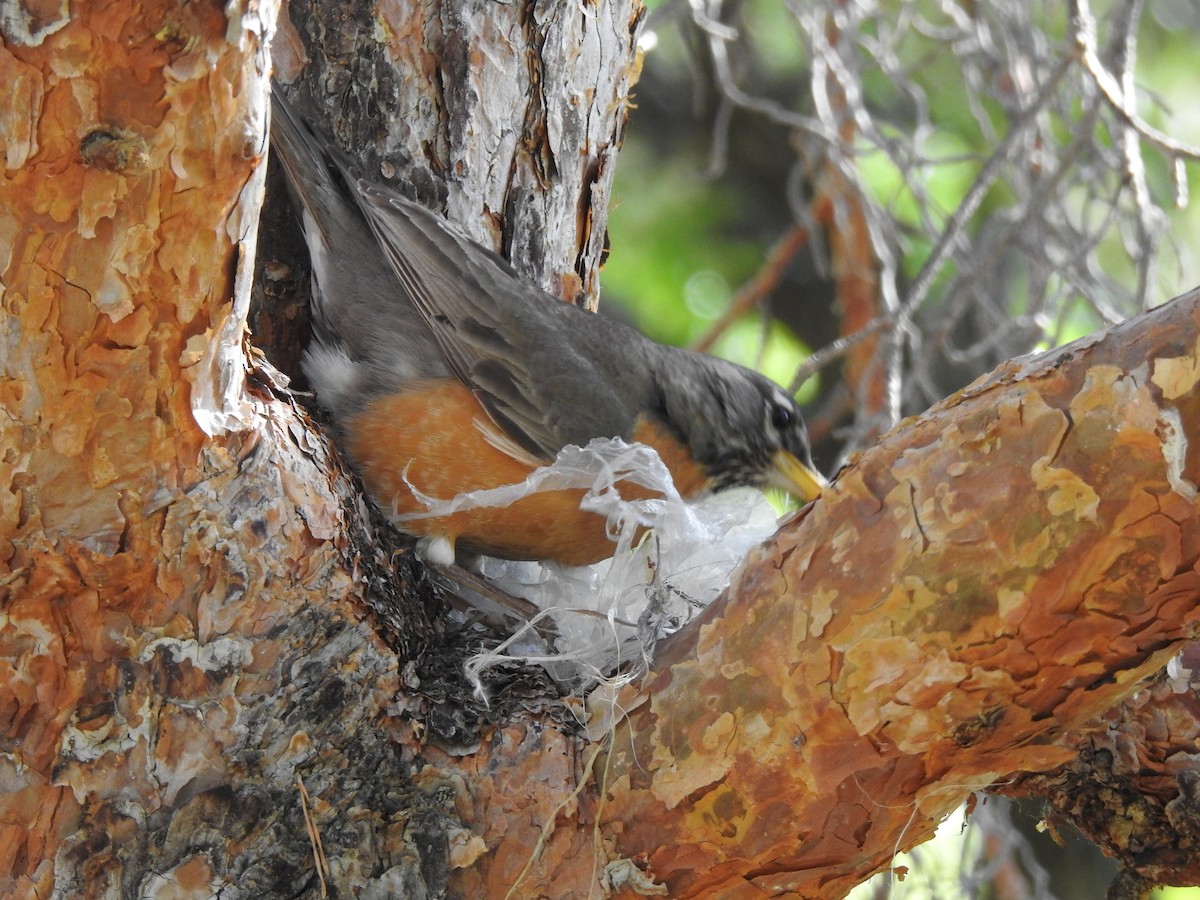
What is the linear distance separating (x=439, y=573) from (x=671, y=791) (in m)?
1.02

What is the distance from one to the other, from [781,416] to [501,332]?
83cm

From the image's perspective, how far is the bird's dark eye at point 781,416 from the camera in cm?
336

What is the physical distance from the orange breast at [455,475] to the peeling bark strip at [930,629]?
0.97 meters

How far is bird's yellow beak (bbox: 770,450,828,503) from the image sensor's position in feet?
11.1

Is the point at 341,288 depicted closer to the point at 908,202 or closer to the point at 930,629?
the point at 930,629

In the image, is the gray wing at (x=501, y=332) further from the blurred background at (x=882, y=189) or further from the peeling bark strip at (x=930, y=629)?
the peeling bark strip at (x=930, y=629)

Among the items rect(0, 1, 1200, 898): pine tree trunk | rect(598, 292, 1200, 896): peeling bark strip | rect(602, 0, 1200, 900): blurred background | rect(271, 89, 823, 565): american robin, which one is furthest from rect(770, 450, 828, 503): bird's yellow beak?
rect(598, 292, 1200, 896): peeling bark strip

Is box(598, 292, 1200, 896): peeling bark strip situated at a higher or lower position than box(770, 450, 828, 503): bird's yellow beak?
higher

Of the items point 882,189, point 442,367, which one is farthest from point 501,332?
point 882,189

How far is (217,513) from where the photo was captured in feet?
6.08

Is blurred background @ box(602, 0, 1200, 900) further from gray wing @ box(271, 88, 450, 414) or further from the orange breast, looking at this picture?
gray wing @ box(271, 88, 450, 414)

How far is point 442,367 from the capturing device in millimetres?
2992

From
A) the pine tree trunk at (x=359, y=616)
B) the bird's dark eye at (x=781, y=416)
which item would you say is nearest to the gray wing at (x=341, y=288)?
the pine tree trunk at (x=359, y=616)

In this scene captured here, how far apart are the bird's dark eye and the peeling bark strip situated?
1.48 meters
